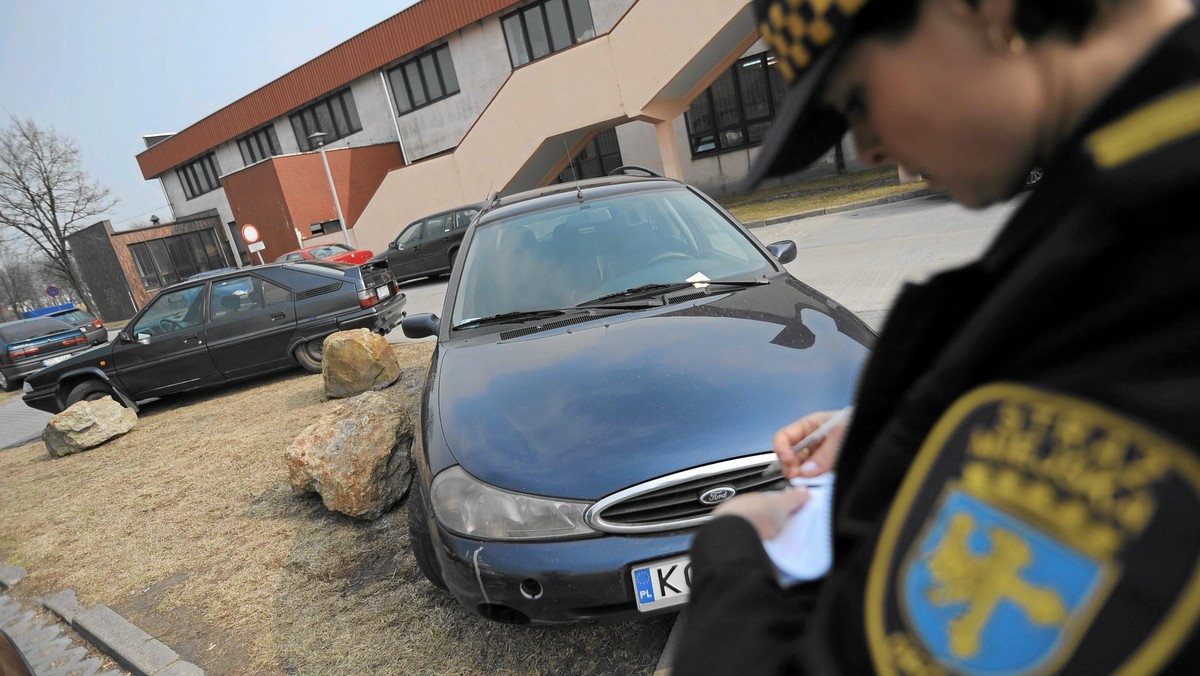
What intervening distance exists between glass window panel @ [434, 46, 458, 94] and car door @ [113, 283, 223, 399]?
18.7m

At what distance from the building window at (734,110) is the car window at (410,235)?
32.4ft

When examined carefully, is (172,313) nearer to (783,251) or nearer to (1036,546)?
(783,251)

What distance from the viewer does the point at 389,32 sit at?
24.6 m

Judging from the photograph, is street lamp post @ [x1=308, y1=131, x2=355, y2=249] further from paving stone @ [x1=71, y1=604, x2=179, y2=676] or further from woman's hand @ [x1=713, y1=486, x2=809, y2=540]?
woman's hand @ [x1=713, y1=486, x2=809, y2=540]

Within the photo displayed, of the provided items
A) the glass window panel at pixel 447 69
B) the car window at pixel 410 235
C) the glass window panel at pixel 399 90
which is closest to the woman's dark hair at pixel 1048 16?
the car window at pixel 410 235

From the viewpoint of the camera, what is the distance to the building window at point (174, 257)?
30016 mm

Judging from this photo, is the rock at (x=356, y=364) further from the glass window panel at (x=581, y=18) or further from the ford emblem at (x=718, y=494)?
the glass window panel at (x=581, y=18)

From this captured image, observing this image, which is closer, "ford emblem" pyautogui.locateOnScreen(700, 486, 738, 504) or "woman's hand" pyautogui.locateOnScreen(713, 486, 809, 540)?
"woman's hand" pyautogui.locateOnScreen(713, 486, 809, 540)

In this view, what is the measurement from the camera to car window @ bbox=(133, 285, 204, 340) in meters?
8.20

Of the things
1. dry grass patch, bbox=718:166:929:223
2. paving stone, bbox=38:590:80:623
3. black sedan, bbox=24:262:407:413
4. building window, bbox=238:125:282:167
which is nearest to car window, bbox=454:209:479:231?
dry grass patch, bbox=718:166:929:223

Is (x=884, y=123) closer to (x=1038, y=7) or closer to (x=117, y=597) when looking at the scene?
(x=1038, y=7)

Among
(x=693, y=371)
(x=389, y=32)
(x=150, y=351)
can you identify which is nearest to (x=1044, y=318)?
(x=693, y=371)

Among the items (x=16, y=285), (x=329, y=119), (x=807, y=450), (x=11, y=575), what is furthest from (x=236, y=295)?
(x=16, y=285)

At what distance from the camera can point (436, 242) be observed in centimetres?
1559
